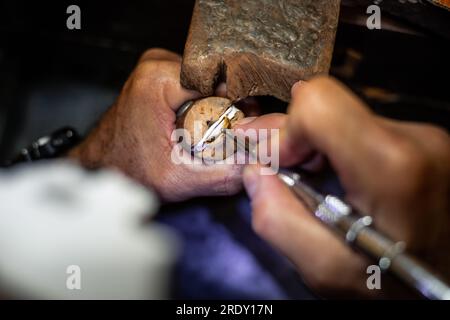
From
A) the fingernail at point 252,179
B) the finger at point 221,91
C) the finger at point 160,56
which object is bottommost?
the fingernail at point 252,179

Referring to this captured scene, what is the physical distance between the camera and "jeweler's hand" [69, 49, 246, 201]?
1365 millimetres

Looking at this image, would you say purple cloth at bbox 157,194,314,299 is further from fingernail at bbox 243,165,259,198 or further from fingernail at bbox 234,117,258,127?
fingernail at bbox 243,165,259,198

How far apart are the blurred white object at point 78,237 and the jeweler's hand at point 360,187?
86 cm

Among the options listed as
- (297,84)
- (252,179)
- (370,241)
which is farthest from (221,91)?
(370,241)

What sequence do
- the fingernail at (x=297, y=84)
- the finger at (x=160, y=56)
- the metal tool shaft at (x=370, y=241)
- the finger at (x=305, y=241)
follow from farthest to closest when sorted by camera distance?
the finger at (x=160, y=56)
the fingernail at (x=297, y=84)
the finger at (x=305, y=241)
the metal tool shaft at (x=370, y=241)

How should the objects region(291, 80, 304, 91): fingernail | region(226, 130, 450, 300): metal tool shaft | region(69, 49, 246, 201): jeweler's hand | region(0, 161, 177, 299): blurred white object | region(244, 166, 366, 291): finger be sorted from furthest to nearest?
region(0, 161, 177, 299): blurred white object → region(69, 49, 246, 201): jeweler's hand → region(291, 80, 304, 91): fingernail → region(244, 166, 366, 291): finger → region(226, 130, 450, 300): metal tool shaft

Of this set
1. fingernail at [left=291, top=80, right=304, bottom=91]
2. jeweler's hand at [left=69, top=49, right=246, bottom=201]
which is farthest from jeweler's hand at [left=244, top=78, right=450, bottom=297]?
jeweler's hand at [left=69, top=49, right=246, bottom=201]

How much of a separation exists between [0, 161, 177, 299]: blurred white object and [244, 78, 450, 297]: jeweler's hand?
0.86m

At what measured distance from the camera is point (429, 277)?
67 cm

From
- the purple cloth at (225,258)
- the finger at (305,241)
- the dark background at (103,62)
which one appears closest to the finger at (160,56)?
the dark background at (103,62)

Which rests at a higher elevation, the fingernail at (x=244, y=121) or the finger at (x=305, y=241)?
the fingernail at (x=244, y=121)

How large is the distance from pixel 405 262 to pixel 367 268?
0.54 feet

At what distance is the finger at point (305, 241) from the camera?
84 centimetres

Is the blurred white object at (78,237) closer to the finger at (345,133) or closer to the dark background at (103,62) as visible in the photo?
the dark background at (103,62)
